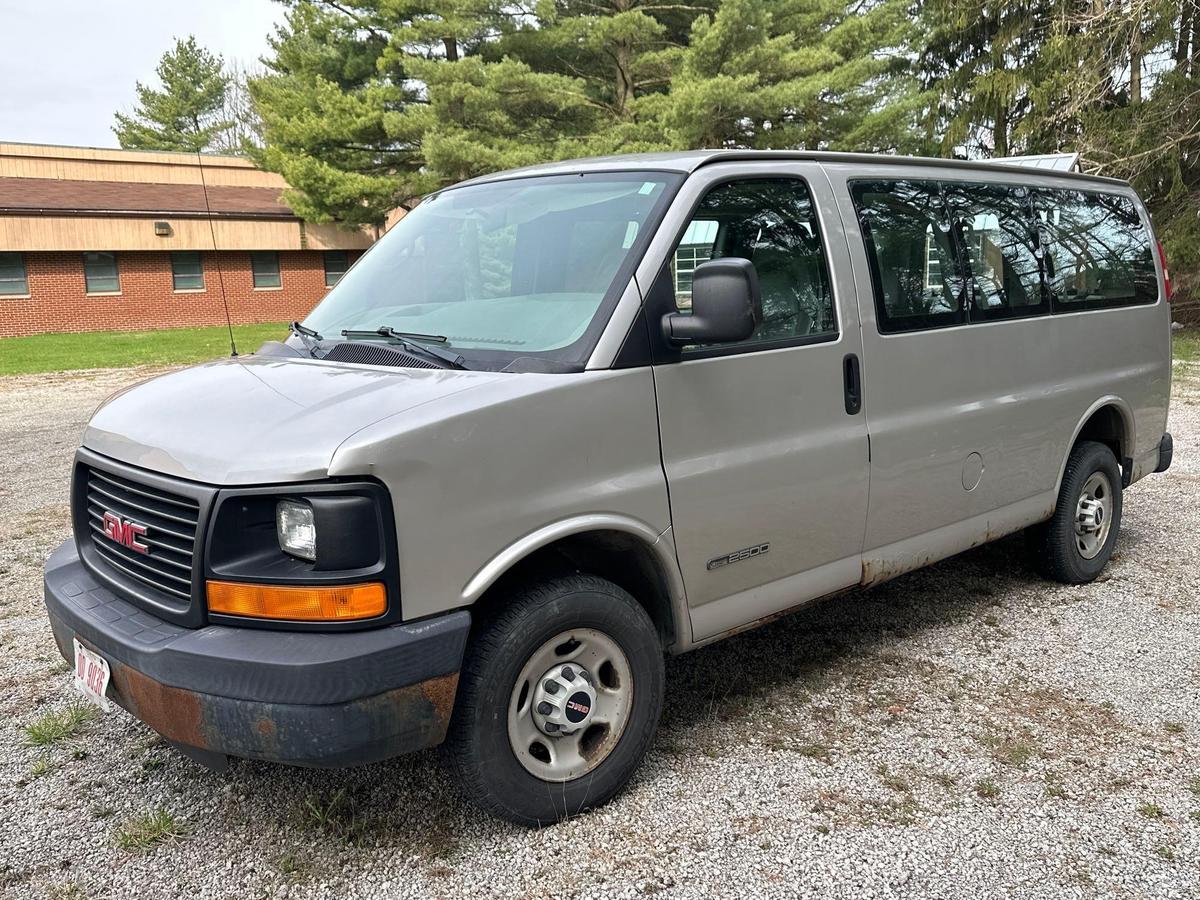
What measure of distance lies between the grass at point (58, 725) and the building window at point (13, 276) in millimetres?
30440

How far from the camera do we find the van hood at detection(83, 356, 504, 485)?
→ 261 centimetres

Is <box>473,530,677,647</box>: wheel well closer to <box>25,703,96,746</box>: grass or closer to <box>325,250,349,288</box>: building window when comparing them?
<box>25,703,96,746</box>: grass

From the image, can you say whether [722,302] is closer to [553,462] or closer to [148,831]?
[553,462]

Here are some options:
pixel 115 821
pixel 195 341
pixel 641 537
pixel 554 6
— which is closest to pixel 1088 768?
pixel 641 537

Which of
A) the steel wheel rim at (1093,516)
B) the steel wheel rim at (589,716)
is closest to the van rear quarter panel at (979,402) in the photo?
the steel wheel rim at (1093,516)

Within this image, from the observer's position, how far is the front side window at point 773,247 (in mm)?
3416

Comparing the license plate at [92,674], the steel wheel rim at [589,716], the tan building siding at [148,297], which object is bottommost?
the steel wheel rim at [589,716]

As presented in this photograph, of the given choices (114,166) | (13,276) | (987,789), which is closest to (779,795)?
(987,789)

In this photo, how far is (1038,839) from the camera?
10.0 feet

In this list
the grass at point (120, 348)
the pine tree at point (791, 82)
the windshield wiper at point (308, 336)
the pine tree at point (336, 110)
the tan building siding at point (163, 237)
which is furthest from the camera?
the tan building siding at point (163, 237)

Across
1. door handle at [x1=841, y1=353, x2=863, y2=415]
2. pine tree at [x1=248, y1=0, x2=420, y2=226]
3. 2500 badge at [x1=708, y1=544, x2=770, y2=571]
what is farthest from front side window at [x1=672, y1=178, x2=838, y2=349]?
pine tree at [x1=248, y1=0, x2=420, y2=226]

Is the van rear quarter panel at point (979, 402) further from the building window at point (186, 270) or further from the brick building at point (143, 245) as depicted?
the building window at point (186, 270)

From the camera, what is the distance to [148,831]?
3119 millimetres

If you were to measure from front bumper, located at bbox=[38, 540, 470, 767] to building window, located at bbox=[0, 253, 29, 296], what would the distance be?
3185 centimetres
